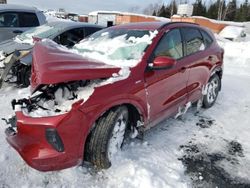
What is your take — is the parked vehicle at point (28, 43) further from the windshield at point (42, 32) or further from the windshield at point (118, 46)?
the windshield at point (118, 46)

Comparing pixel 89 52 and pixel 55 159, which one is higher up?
pixel 89 52

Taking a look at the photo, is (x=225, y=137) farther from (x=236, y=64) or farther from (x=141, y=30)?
(x=236, y=64)

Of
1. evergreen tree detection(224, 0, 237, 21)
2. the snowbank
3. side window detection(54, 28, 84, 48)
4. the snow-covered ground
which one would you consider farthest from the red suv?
evergreen tree detection(224, 0, 237, 21)

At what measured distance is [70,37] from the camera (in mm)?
7855

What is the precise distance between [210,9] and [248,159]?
6009 centimetres

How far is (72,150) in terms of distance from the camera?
321cm

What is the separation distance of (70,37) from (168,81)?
13.5 ft

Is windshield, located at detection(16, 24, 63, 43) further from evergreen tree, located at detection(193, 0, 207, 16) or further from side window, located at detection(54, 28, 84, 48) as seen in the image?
evergreen tree, located at detection(193, 0, 207, 16)

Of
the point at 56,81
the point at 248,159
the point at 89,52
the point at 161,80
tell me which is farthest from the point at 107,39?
the point at 248,159

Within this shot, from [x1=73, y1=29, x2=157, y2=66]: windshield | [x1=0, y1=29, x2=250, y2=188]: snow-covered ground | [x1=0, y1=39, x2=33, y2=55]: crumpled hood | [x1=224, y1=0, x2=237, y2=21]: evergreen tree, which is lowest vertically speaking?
[x1=0, y1=29, x2=250, y2=188]: snow-covered ground

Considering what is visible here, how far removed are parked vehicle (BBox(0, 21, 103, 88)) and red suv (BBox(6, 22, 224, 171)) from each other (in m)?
2.13

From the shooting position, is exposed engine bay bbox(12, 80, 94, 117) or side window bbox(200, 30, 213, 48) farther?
side window bbox(200, 30, 213, 48)

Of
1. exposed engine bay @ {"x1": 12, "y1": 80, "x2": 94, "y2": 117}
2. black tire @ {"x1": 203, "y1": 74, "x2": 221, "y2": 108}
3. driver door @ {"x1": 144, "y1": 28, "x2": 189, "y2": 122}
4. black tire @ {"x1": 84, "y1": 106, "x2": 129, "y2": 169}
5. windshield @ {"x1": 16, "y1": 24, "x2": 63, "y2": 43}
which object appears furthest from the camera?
windshield @ {"x1": 16, "y1": 24, "x2": 63, "y2": 43}

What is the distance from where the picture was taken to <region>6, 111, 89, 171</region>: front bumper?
307cm
